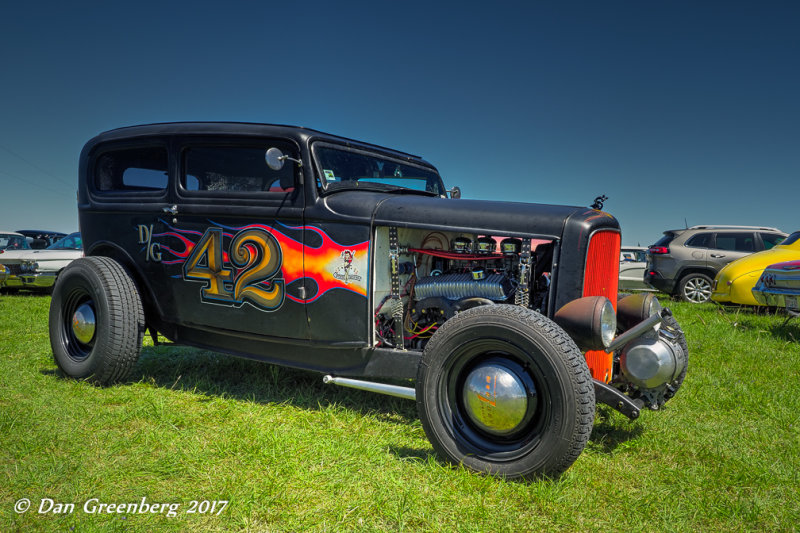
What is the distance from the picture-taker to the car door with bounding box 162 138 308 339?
346cm

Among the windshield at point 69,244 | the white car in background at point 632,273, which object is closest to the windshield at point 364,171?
the white car in background at point 632,273

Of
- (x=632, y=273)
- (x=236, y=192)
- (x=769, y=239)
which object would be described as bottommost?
(x=632, y=273)

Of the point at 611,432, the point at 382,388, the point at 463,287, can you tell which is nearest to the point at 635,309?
the point at 611,432

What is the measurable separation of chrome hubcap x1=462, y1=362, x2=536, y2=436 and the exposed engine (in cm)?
55

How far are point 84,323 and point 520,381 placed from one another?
3.62 metres

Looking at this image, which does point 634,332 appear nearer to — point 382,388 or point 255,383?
point 382,388

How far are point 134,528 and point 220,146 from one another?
8.78 ft

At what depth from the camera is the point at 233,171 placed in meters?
3.81

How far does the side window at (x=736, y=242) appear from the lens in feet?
33.6

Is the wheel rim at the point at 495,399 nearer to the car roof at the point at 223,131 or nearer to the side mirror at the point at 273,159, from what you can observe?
the side mirror at the point at 273,159

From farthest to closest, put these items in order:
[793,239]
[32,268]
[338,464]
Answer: [32,268]
[793,239]
[338,464]

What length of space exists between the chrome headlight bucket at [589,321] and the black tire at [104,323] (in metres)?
3.29

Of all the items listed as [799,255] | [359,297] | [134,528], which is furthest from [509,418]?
[799,255]

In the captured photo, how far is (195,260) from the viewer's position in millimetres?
3809
